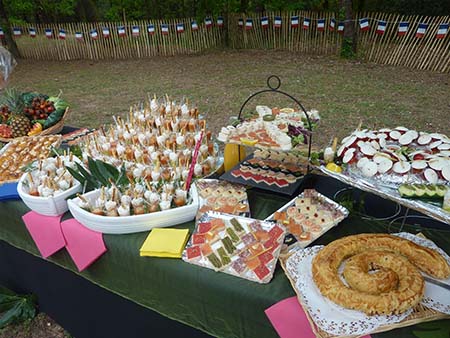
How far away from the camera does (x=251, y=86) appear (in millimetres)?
7719

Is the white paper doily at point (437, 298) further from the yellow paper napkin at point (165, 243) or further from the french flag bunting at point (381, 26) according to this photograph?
the french flag bunting at point (381, 26)

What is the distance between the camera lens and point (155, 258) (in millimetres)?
1561

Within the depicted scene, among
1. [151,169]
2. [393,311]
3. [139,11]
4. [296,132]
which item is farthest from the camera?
[139,11]

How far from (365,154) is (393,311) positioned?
2.35 feet

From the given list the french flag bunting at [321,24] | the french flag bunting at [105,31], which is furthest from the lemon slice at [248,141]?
the french flag bunting at [105,31]

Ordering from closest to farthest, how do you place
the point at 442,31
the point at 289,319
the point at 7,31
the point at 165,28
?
the point at 289,319 → the point at 442,31 → the point at 165,28 → the point at 7,31

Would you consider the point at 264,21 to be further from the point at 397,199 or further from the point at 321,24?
the point at 397,199

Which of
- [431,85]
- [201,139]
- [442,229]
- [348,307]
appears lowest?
[431,85]

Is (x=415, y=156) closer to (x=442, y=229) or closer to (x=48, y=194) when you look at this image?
(x=442, y=229)

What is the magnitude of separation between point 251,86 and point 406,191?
661 centimetres

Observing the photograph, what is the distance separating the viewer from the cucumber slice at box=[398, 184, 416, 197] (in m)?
1.38

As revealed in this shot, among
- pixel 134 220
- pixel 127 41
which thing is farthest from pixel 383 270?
pixel 127 41

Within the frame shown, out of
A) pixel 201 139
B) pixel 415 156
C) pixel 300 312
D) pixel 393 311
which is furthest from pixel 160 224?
pixel 415 156

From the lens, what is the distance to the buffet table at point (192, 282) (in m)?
1.36
